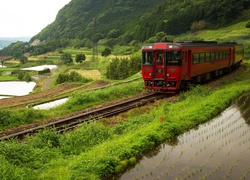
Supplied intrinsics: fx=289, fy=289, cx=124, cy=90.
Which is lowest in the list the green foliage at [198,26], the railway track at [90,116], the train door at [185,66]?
the railway track at [90,116]

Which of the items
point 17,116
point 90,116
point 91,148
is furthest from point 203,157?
point 17,116

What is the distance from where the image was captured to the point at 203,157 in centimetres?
900

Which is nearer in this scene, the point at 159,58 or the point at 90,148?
the point at 90,148

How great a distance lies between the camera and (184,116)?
1272 centimetres

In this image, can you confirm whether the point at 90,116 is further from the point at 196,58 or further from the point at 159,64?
the point at 196,58

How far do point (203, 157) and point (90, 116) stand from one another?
6.39 metres

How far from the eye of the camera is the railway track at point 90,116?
11.7 metres

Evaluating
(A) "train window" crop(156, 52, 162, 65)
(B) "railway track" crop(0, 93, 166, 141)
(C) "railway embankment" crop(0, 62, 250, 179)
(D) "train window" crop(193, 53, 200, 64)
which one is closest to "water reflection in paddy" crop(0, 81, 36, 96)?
(A) "train window" crop(156, 52, 162, 65)

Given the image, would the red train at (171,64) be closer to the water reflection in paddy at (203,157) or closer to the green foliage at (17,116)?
the water reflection in paddy at (203,157)

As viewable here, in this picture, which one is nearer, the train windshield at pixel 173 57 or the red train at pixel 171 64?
the train windshield at pixel 173 57

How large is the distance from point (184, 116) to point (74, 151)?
547 cm

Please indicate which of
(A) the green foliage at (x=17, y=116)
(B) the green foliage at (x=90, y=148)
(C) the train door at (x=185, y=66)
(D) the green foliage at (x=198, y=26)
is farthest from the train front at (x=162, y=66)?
(D) the green foliage at (x=198, y=26)

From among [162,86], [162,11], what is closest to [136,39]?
[162,11]

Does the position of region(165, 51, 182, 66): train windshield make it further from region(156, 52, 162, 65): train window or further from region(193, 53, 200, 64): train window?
region(193, 53, 200, 64): train window
